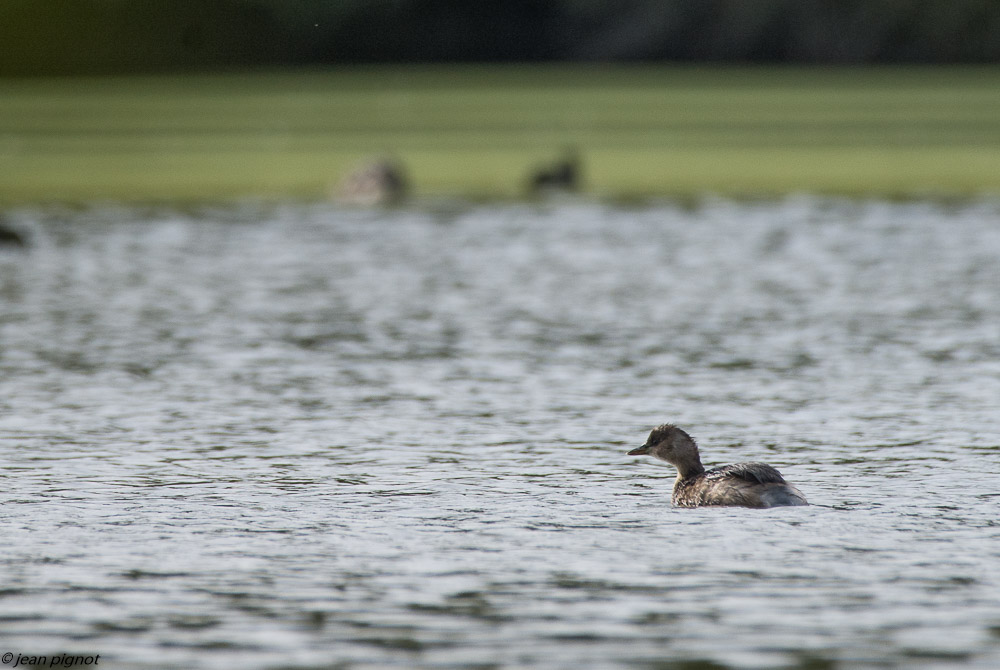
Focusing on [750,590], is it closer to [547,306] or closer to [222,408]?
[222,408]

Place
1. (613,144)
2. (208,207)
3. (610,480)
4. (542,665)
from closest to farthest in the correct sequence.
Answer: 1. (542,665)
2. (610,480)
3. (208,207)
4. (613,144)

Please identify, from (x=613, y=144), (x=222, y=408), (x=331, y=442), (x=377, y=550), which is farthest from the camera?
(x=613, y=144)

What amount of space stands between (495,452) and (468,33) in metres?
50.5

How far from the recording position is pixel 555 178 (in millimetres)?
29156

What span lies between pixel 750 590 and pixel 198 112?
39318mm

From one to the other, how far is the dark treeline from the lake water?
33.3m

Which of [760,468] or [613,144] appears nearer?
[760,468]

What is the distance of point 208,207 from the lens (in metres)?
26.8

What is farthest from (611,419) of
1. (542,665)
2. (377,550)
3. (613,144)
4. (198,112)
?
(198,112)

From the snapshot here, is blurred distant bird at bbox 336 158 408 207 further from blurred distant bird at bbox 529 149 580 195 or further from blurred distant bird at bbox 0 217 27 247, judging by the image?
blurred distant bird at bbox 0 217 27 247

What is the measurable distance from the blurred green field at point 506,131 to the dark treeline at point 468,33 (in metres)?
0.97

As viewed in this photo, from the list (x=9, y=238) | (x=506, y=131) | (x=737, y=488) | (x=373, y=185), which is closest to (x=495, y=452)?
(x=737, y=488)

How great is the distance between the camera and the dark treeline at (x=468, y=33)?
5412cm

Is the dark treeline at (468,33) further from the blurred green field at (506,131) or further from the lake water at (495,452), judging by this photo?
the lake water at (495,452)
